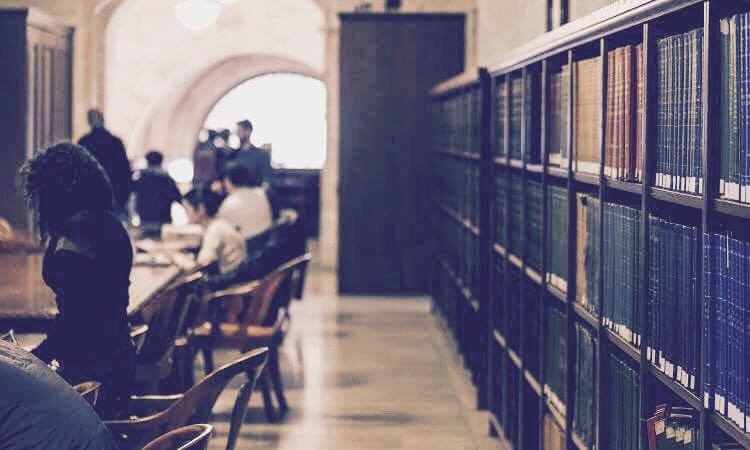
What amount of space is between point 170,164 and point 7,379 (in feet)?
62.5

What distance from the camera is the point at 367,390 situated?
7.23 m

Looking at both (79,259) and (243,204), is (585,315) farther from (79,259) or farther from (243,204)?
(243,204)

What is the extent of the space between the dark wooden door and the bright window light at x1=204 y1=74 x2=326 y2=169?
12.8 m

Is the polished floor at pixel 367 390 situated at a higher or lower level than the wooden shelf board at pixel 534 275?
lower

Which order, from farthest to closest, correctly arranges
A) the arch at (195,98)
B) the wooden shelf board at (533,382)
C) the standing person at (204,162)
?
the arch at (195,98)
the standing person at (204,162)
the wooden shelf board at (533,382)

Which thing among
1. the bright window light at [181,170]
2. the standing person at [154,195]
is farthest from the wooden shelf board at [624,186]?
the bright window light at [181,170]

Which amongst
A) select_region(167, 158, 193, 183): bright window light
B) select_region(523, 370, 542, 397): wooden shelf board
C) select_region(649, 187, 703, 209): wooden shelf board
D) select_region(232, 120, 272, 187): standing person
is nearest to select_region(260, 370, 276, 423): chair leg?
select_region(523, 370, 542, 397): wooden shelf board

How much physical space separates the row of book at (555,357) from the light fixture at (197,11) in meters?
12.2

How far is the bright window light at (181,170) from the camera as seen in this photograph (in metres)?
21.3

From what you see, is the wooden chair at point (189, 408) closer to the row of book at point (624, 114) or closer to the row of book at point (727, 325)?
the row of book at point (624, 114)

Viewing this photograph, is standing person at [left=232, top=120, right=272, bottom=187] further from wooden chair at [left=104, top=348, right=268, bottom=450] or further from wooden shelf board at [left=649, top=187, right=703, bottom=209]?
wooden shelf board at [left=649, top=187, right=703, bottom=209]

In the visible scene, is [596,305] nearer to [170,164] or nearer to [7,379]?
[7,379]

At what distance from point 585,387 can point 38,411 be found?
1846 mm

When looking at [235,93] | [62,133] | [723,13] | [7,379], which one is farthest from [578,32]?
[235,93]
